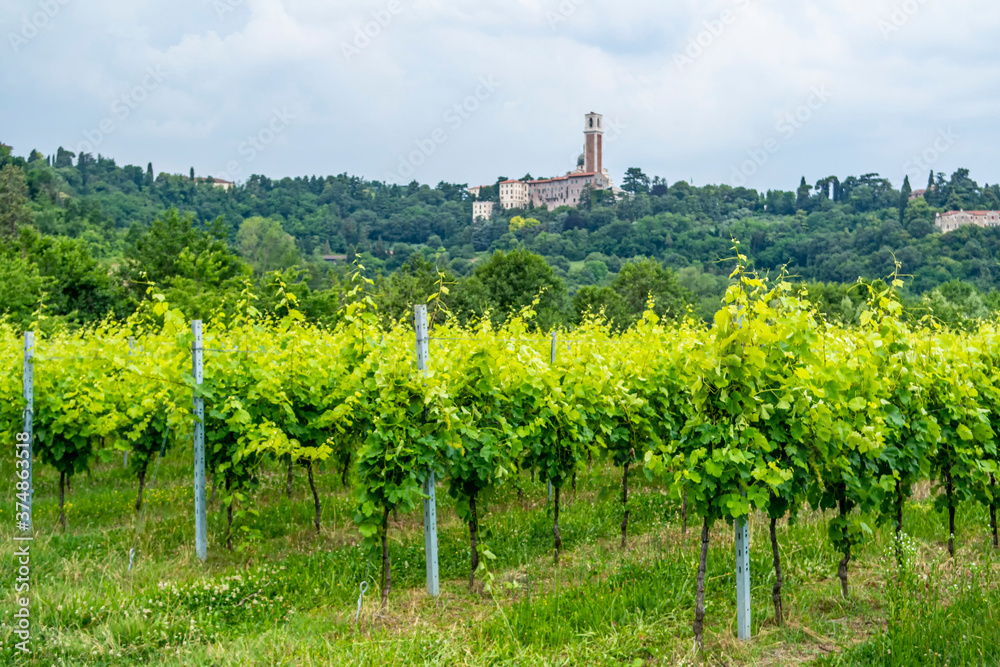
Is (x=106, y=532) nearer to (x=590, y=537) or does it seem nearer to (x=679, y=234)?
(x=590, y=537)

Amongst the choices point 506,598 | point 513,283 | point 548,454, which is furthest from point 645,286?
point 506,598

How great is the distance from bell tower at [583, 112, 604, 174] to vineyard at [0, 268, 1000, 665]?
5698 inches

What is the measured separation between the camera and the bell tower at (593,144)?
150625mm

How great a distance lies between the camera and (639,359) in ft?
23.2

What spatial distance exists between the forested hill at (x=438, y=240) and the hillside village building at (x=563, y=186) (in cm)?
681

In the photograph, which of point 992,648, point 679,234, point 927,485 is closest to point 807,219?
point 679,234

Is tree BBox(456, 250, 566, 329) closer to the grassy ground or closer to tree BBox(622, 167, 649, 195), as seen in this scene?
the grassy ground

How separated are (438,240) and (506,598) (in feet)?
314

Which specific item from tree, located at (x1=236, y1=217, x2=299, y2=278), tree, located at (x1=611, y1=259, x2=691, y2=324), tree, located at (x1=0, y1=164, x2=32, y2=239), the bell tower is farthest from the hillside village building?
tree, located at (x1=0, y1=164, x2=32, y2=239)

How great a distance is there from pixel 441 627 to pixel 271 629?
109 cm

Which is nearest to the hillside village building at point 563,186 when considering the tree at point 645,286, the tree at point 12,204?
the tree at point 645,286

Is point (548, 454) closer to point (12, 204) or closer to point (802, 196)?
point (12, 204)

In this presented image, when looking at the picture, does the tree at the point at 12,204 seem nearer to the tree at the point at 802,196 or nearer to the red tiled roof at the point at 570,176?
the tree at the point at 802,196

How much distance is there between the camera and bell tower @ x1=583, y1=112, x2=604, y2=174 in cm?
15062
